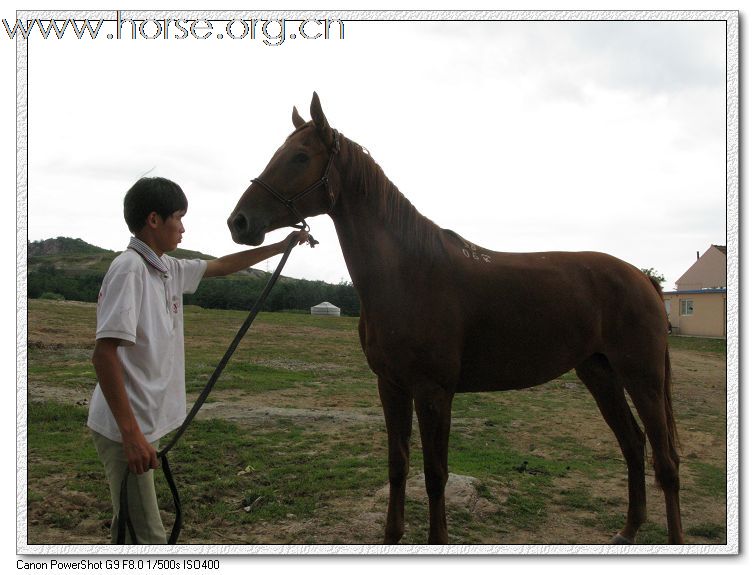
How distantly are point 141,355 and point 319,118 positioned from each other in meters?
1.51

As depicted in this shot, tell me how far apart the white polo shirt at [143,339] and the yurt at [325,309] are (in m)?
27.2

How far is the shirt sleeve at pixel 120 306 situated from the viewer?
195 cm

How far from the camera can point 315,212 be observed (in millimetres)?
2889

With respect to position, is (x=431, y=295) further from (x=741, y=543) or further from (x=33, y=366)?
(x=33, y=366)

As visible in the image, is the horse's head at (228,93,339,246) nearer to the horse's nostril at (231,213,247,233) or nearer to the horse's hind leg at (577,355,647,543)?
the horse's nostril at (231,213,247,233)

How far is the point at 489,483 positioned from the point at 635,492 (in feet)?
4.38

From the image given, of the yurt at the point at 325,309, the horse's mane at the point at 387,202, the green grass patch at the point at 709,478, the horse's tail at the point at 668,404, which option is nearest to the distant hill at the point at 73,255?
the horse's mane at the point at 387,202

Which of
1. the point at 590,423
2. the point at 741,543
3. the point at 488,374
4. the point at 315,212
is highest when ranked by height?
the point at 315,212

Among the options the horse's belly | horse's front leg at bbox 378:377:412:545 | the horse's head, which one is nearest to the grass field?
horse's front leg at bbox 378:377:412:545

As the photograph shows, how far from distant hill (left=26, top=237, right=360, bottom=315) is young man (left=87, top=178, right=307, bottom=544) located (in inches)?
37.0

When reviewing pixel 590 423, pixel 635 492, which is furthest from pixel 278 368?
pixel 635 492

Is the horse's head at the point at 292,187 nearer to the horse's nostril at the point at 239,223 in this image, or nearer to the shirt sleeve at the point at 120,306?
the horse's nostril at the point at 239,223

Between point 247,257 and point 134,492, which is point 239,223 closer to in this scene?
point 247,257

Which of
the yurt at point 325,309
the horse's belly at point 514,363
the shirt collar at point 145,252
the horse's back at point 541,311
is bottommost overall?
the yurt at point 325,309
